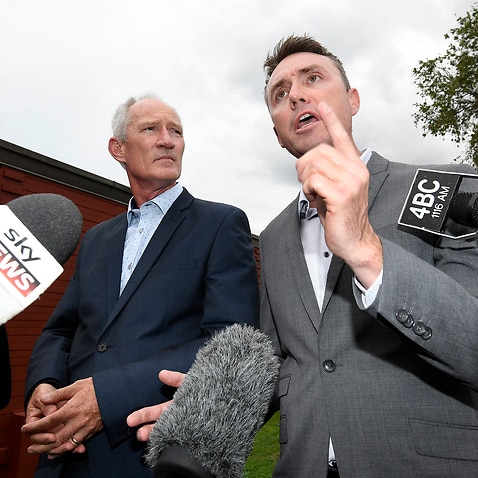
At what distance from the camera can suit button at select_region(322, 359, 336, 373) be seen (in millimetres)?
1807

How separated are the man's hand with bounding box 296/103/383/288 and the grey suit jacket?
2.4 inches

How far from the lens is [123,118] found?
3098 millimetres

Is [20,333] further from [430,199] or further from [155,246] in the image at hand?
[430,199]

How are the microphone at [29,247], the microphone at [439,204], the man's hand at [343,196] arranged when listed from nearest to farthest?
the microphone at [29,247], the man's hand at [343,196], the microphone at [439,204]

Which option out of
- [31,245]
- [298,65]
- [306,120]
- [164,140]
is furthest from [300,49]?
[31,245]

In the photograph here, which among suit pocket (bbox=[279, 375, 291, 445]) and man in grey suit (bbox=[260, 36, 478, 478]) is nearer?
man in grey suit (bbox=[260, 36, 478, 478])

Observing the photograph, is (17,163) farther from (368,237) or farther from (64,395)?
(368,237)

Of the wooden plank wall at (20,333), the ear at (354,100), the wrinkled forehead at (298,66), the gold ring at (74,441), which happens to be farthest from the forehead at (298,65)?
the wooden plank wall at (20,333)

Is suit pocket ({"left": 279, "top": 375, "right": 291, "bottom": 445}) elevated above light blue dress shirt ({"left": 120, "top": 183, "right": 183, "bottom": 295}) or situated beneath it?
situated beneath

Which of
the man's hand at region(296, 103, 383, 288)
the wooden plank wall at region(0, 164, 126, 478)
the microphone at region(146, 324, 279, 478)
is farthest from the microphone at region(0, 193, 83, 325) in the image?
the wooden plank wall at region(0, 164, 126, 478)

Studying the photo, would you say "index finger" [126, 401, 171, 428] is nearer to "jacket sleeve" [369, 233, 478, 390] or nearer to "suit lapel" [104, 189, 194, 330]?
"suit lapel" [104, 189, 194, 330]

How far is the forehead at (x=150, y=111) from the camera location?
303cm

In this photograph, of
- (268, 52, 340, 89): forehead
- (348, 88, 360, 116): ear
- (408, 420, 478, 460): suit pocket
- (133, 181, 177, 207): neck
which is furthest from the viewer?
(133, 181, 177, 207): neck

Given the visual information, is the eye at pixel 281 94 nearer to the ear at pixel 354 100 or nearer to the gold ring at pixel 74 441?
the ear at pixel 354 100
